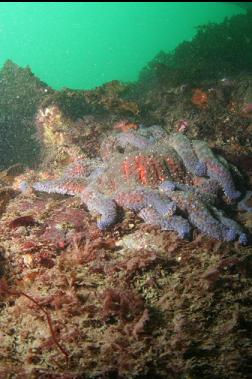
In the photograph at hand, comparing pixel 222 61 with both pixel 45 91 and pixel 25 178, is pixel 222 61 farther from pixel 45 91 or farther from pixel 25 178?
pixel 25 178

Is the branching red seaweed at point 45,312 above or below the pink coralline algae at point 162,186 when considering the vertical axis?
below

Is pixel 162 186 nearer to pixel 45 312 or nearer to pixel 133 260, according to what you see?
pixel 133 260

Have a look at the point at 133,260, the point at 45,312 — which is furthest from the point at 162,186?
the point at 45,312

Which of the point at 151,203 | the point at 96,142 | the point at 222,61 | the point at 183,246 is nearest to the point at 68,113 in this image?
the point at 96,142

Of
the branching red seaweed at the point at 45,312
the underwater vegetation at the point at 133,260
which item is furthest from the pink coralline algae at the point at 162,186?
the branching red seaweed at the point at 45,312

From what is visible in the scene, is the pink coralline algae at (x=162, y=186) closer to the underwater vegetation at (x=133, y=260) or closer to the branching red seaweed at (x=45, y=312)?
the underwater vegetation at (x=133, y=260)

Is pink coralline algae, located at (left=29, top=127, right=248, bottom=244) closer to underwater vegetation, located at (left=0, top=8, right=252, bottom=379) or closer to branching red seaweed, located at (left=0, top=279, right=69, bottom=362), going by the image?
underwater vegetation, located at (left=0, top=8, right=252, bottom=379)
